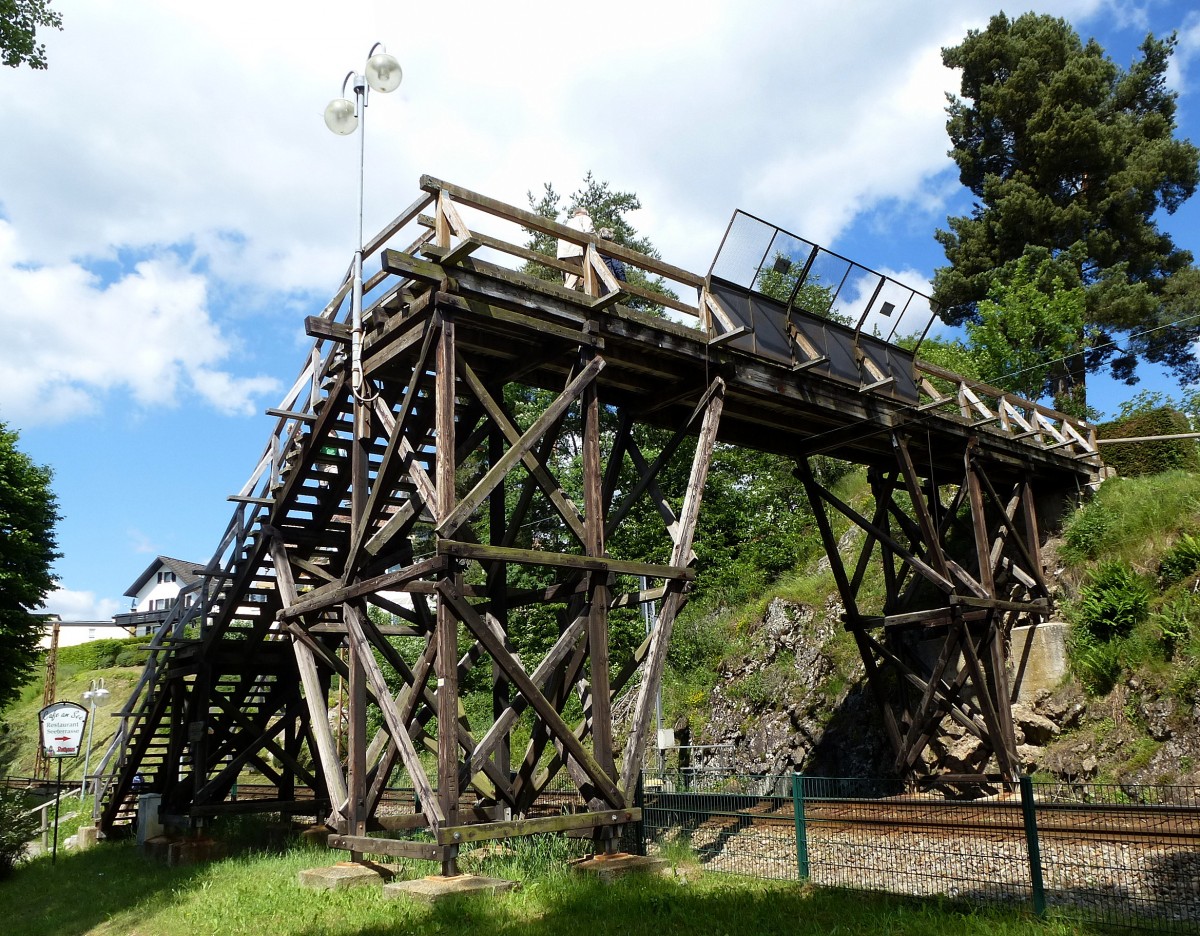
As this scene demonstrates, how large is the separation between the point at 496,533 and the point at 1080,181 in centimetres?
3044

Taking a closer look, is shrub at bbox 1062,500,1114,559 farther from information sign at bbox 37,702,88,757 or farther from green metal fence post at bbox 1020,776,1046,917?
information sign at bbox 37,702,88,757

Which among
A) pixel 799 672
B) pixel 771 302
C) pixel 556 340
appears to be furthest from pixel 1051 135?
pixel 556 340

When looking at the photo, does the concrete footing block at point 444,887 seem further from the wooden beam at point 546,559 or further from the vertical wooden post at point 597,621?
the wooden beam at point 546,559

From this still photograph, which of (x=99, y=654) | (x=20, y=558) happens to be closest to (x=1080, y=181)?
(x=20, y=558)

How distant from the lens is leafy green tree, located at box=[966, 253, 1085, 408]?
27.8 metres

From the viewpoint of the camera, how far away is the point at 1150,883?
28.6 feet

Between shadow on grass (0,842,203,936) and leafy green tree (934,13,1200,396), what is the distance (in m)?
28.9

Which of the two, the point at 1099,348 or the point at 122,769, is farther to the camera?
the point at 1099,348

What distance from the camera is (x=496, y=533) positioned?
39.8 ft

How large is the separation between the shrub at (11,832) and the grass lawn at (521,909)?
3.46 meters

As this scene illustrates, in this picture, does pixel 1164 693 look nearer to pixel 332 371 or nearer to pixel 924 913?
pixel 924 913

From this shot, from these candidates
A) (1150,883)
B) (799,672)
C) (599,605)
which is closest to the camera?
(1150,883)

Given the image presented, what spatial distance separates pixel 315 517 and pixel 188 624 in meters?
3.64

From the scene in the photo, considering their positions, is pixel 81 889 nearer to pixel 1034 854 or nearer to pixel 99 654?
pixel 1034 854
